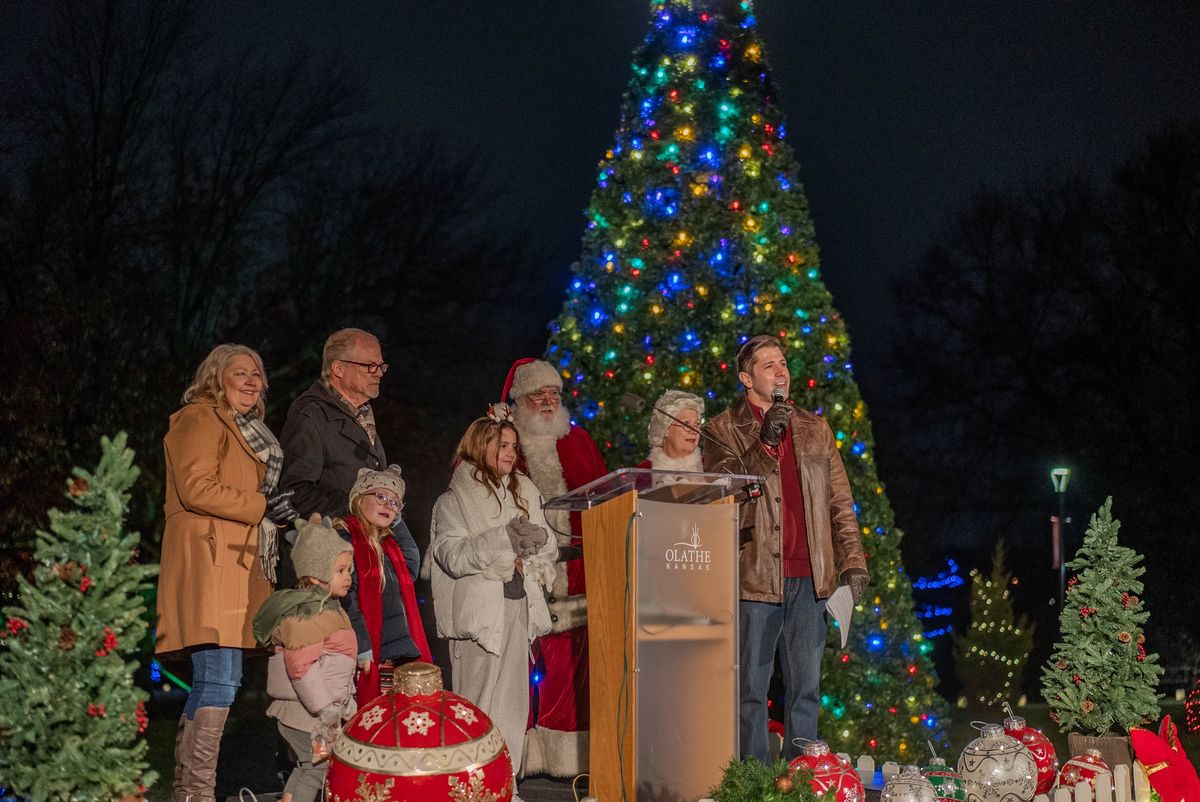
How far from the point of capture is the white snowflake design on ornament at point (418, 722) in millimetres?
4234

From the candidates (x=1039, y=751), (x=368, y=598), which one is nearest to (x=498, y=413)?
(x=368, y=598)

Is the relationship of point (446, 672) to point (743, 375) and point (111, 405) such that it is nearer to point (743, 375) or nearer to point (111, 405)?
point (111, 405)

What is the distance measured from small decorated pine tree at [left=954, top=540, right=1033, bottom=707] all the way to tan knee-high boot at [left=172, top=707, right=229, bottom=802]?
13828mm

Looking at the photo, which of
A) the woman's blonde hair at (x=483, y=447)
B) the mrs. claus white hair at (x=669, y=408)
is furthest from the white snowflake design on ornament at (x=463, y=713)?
the mrs. claus white hair at (x=669, y=408)

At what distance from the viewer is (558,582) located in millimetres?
6977

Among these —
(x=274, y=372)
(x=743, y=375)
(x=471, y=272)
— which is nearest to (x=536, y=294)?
(x=471, y=272)

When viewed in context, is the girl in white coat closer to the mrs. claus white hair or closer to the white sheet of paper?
the mrs. claus white hair

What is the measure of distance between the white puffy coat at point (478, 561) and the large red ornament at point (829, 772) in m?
1.45

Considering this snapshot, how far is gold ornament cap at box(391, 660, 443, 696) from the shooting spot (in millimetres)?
4375

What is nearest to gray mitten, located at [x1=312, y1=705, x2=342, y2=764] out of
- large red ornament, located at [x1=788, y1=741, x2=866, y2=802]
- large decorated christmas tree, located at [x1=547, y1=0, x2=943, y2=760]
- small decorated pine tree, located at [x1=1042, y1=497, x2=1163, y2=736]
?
large red ornament, located at [x1=788, y1=741, x2=866, y2=802]

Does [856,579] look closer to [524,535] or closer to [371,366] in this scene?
[524,535]

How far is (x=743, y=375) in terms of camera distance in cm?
603

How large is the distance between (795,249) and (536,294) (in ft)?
36.3

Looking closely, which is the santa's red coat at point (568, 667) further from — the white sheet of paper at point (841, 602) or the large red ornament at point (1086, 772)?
the large red ornament at point (1086, 772)
